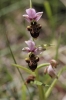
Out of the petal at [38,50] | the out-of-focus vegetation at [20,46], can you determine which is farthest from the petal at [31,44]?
the out-of-focus vegetation at [20,46]

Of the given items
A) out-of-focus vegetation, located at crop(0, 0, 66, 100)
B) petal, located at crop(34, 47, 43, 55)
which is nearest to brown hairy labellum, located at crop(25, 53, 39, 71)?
petal, located at crop(34, 47, 43, 55)

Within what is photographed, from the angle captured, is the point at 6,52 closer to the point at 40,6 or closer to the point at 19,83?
the point at 19,83

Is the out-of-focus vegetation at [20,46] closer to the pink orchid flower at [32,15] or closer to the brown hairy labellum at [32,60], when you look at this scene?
the brown hairy labellum at [32,60]

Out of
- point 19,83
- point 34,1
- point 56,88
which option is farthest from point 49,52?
point 34,1

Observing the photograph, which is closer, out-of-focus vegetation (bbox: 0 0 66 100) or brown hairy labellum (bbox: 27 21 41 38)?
brown hairy labellum (bbox: 27 21 41 38)

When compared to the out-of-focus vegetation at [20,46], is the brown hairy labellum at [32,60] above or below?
above

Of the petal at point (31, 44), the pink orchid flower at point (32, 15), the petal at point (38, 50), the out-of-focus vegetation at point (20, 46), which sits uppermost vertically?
the pink orchid flower at point (32, 15)

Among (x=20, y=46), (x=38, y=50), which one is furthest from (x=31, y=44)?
(x=20, y=46)

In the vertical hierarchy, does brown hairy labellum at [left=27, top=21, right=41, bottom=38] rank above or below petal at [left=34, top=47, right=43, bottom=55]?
above

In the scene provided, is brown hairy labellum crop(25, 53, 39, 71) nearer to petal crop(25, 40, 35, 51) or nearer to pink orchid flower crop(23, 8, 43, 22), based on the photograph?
petal crop(25, 40, 35, 51)

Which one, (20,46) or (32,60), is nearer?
(32,60)

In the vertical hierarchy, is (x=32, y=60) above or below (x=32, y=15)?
below

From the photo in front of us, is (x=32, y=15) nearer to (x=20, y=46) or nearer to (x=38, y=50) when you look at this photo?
(x=38, y=50)
